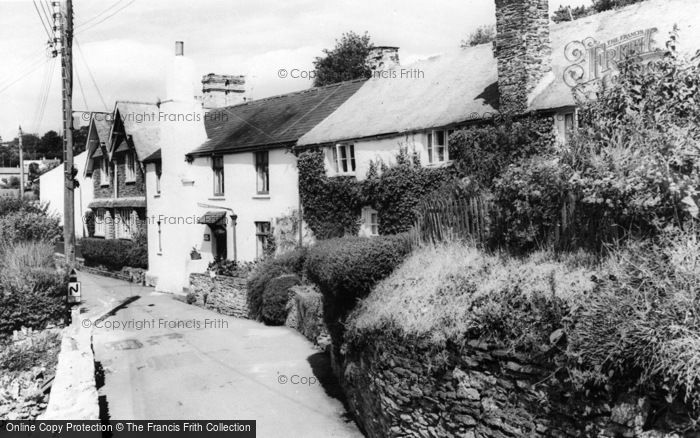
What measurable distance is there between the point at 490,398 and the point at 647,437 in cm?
233

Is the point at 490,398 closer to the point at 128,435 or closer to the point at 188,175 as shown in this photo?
the point at 128,435

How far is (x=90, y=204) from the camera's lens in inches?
1674

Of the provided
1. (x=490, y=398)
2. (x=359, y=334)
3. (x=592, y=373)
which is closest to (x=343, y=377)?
(x=359, y=334)

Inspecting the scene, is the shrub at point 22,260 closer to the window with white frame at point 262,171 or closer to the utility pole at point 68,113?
the utility pole at point 68,113

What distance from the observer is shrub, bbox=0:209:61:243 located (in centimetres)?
2278

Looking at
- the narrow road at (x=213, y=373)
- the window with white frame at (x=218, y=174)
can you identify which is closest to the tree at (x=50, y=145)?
the window with white frame at (x=218, y=174)

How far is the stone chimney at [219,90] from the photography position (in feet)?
116

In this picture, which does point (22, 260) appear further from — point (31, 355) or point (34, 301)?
point (31, 355)

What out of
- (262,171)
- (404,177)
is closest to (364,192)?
(404,177)

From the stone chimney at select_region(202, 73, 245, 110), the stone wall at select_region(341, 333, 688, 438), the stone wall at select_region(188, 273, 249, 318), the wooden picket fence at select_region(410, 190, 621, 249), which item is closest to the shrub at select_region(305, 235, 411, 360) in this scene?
the wooden picket fence at select_region(410, 190, 621, 249)

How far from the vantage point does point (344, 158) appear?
2250 cm

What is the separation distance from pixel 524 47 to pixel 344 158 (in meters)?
7.96

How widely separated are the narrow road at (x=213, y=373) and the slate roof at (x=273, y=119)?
7387 millimetres

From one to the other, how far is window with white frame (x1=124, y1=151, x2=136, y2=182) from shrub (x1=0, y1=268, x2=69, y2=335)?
19.2m
